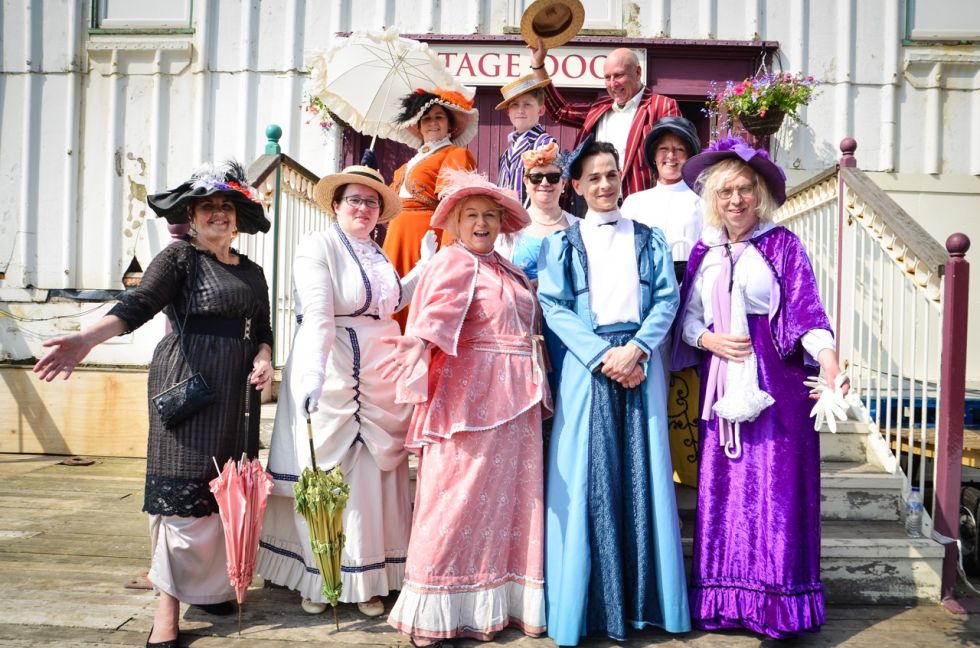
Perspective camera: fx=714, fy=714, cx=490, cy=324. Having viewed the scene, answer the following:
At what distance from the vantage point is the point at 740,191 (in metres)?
2.89

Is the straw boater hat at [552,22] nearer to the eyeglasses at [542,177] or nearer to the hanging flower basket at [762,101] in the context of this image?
the eyeglasses at [542,177]

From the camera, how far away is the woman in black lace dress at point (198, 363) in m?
2.76

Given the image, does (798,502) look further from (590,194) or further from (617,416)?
(590,194)

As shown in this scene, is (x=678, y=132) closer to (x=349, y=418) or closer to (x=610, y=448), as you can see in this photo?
(x=610, y=448)

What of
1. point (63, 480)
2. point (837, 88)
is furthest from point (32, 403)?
point (837, 88)

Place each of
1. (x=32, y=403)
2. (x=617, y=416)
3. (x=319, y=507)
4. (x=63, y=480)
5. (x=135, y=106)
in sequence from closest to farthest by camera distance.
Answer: (x=319, y=507) < (x=617, y=416) < (x=63, y=480) < (x=32, y=403) < (x=135, y=106)

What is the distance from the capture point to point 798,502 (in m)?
2.78

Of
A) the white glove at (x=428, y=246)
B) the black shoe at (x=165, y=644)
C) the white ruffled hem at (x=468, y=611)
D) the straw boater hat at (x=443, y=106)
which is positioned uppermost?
the straw boater hat at (x=443, y=106)

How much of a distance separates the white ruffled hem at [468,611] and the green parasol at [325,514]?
0.28 metres

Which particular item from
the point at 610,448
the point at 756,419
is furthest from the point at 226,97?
the point at 756,419

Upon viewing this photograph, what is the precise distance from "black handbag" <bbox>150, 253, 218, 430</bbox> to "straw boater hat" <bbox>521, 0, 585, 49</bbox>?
103 inches

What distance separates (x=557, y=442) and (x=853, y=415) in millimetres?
2375

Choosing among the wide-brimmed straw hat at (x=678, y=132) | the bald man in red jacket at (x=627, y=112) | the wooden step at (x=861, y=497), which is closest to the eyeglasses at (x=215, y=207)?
the bald man in red jacket at (x=627, y=112)

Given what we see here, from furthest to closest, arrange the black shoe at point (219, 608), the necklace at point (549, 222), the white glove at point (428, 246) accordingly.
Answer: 1. the white glove at point (428, 246)
2. the necklace at point (549, 222)
3. the black shoe at point (219, 608)
